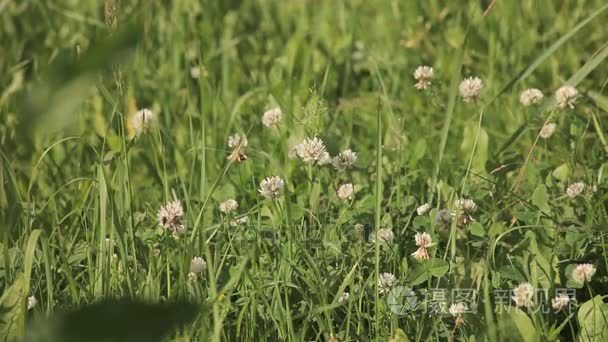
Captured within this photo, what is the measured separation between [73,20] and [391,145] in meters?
1.51

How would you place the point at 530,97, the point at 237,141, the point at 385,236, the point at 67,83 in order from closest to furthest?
the point at 67,83 → the point at 385,236 → the point at 237,141 → the point at 530,97

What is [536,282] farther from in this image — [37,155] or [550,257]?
[37,155]

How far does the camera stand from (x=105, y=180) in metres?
1.80

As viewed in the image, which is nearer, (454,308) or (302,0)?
(454,308)

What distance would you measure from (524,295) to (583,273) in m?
0.16

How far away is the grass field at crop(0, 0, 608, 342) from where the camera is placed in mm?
1704

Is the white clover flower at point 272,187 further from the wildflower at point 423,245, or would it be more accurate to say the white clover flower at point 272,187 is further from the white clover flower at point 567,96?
the white clover flower at point 567,96

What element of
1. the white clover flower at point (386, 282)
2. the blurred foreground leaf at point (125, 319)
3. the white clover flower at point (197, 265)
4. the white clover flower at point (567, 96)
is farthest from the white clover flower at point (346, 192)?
the blurred foreground leaf at point (125, 319)

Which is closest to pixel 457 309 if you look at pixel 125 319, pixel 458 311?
pixel 458 311

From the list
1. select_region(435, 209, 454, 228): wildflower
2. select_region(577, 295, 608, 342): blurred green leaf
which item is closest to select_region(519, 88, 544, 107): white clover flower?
select_region(435, 209, 454, 228): wildflower

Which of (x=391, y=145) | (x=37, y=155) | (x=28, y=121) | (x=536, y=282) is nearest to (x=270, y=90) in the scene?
(x=391, y=145)

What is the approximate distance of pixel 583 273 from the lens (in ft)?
5.87

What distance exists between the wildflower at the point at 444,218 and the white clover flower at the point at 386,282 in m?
0.23

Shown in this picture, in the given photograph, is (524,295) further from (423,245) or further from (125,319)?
(125,319)
